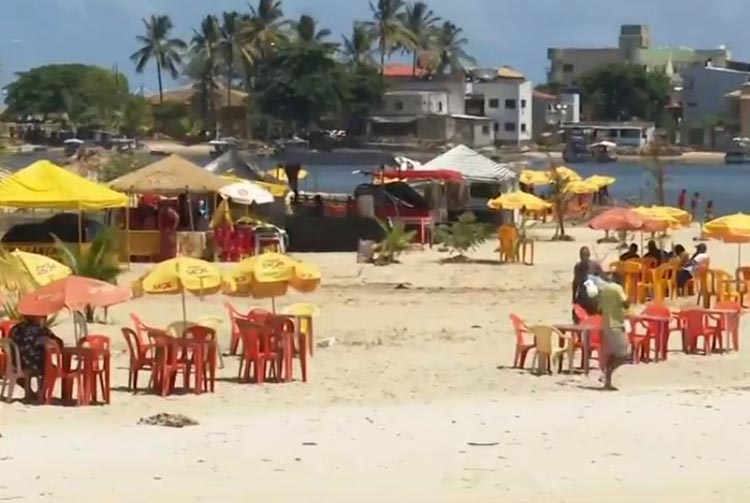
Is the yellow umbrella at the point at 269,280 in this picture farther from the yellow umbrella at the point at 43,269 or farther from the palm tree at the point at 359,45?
the palm tree at the point at 359,45

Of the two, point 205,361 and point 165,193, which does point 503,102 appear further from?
point 205,361

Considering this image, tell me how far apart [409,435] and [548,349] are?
4.36 meters

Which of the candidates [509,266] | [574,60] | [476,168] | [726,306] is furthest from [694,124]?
[726,306]

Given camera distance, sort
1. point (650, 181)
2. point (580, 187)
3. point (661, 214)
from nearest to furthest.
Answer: point (661, 214), point (580, 187), point (650, 181)

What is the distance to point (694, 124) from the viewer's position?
473ft

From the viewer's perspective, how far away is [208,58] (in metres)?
115

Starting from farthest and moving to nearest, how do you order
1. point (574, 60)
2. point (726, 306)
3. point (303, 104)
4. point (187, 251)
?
point (574, 60) < point (303, 104) < point (187, 251) < point (726, 306)

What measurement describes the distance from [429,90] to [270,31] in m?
11.3

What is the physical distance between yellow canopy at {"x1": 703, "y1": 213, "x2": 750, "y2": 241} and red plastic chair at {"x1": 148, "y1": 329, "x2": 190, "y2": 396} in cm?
1018

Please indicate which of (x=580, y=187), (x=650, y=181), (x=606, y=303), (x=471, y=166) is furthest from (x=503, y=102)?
(x=606, y=303)

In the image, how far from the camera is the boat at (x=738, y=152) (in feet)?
431

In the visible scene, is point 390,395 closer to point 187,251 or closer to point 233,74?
point 187,251

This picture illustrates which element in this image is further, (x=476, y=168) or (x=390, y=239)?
(x=476, y=168)

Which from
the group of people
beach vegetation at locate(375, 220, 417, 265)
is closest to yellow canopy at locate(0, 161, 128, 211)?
beach vegetation at locate(375, 220, 417, 265)
